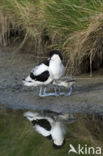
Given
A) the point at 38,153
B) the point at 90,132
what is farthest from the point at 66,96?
the point at 38,153

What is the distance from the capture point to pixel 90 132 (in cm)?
710

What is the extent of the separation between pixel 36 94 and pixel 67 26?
4.06 ft

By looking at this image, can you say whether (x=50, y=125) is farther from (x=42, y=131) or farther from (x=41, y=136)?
(x=41, y=136)

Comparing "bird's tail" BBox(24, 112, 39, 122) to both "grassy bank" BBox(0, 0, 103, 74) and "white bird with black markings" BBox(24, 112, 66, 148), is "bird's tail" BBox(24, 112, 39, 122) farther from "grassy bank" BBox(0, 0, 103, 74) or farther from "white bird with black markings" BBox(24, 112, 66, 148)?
"grassy bank" BBox(0, 0, 103, 74)

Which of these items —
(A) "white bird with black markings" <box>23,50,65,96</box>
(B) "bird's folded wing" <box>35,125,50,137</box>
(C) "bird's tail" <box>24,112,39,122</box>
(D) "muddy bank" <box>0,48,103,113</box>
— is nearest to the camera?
(B) "bird's folded wing" <box>35,125,50,137</box>

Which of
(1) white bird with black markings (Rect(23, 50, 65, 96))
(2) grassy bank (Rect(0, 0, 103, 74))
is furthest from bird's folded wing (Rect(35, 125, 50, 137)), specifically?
(2) grassy bank (Rect(0, 0, 103, 74))

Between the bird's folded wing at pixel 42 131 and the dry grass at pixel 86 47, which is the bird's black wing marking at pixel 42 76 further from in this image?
the bird's folded wing at pixel 42 131

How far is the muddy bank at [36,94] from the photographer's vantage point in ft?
27.3

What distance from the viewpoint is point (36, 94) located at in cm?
917

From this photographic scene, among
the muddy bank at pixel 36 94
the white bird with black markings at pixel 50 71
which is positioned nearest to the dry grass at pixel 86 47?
the muddy bank at pixel 36 94

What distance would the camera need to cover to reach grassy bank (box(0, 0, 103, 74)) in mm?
8781

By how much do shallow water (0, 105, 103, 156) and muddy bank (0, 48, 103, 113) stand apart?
1.21ft

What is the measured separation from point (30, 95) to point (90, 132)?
225 centimetres

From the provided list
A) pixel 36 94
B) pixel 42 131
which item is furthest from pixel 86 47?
pixel 42 131
